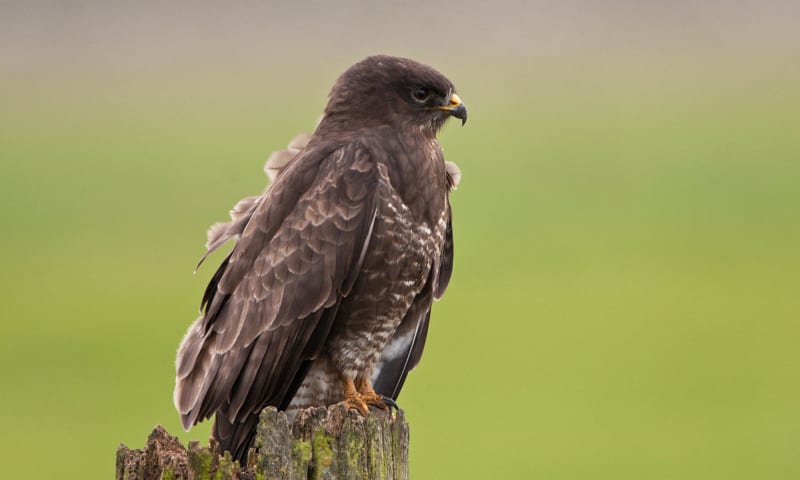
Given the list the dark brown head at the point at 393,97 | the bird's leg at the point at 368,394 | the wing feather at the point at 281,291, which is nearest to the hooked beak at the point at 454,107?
the dark brown head at the point at 393,97

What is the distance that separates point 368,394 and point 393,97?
177cm

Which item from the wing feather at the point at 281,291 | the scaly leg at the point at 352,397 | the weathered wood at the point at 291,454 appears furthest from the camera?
the scaly leg at the point at 352,397

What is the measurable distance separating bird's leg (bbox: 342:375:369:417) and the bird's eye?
1.72 meters

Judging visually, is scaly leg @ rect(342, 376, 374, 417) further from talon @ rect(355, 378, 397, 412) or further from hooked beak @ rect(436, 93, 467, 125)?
hooked beak @ rect(436, 93, 467, 125)

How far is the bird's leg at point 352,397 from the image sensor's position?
7480 millimetres

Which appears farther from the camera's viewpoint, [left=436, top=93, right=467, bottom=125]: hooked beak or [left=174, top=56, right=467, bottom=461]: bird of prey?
[left=436, top=93, right=467, bottom=125]: hooked beak

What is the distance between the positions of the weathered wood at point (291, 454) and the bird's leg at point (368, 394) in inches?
77.6

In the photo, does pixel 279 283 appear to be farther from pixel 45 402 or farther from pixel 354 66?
pixel 45 402

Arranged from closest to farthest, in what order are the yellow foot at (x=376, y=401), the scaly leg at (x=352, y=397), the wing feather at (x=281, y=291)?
1. the wing feather at (x=281, y=291)
2. the scaly leg at (x=352, y=397)
3. the yellow foot at (x=376, y=401)

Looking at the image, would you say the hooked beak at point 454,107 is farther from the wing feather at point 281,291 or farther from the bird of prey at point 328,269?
the wing feather at point 281,291

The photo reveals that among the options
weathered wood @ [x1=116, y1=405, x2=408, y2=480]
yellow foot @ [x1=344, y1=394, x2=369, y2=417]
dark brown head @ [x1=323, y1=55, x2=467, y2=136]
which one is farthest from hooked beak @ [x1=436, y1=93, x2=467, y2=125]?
weathered wood @ [x1=116, y1=405, x2=408, y2=480]

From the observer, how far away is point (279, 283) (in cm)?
755

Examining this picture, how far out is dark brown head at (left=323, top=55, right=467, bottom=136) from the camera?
8109mm

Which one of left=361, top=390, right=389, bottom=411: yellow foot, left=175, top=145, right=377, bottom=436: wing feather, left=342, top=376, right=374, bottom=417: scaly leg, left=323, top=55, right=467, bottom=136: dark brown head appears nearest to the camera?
left=175, top=145, right=377, bottom=436: wing feather
